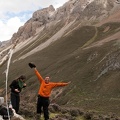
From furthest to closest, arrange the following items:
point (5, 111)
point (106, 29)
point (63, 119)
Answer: point (106, 29)
point (63, 119)
point (5, 111)

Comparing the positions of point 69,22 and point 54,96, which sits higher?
point 69,22

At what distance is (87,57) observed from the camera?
70.2 m

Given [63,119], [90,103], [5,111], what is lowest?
[90,103]

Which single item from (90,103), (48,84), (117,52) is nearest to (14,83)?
(48,84)

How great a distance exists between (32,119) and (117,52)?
1594 inches

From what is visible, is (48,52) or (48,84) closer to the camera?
(48,84)

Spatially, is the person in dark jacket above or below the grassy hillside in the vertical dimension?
above

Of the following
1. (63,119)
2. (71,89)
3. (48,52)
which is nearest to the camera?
(63,119)

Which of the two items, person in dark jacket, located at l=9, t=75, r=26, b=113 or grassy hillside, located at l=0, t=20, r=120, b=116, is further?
grassy hillside, located at l=0, t=20, r=120, b=116

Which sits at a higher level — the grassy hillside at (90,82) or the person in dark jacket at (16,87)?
the person in dark jacket at (16,87)

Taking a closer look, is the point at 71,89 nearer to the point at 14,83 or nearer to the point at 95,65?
the point at 95,65

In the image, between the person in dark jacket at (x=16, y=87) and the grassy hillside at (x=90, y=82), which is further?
the grassy hillside at (x=90, y=82)

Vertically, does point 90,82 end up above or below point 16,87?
below

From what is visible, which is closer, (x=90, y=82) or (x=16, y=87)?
(x=16, y=87)
